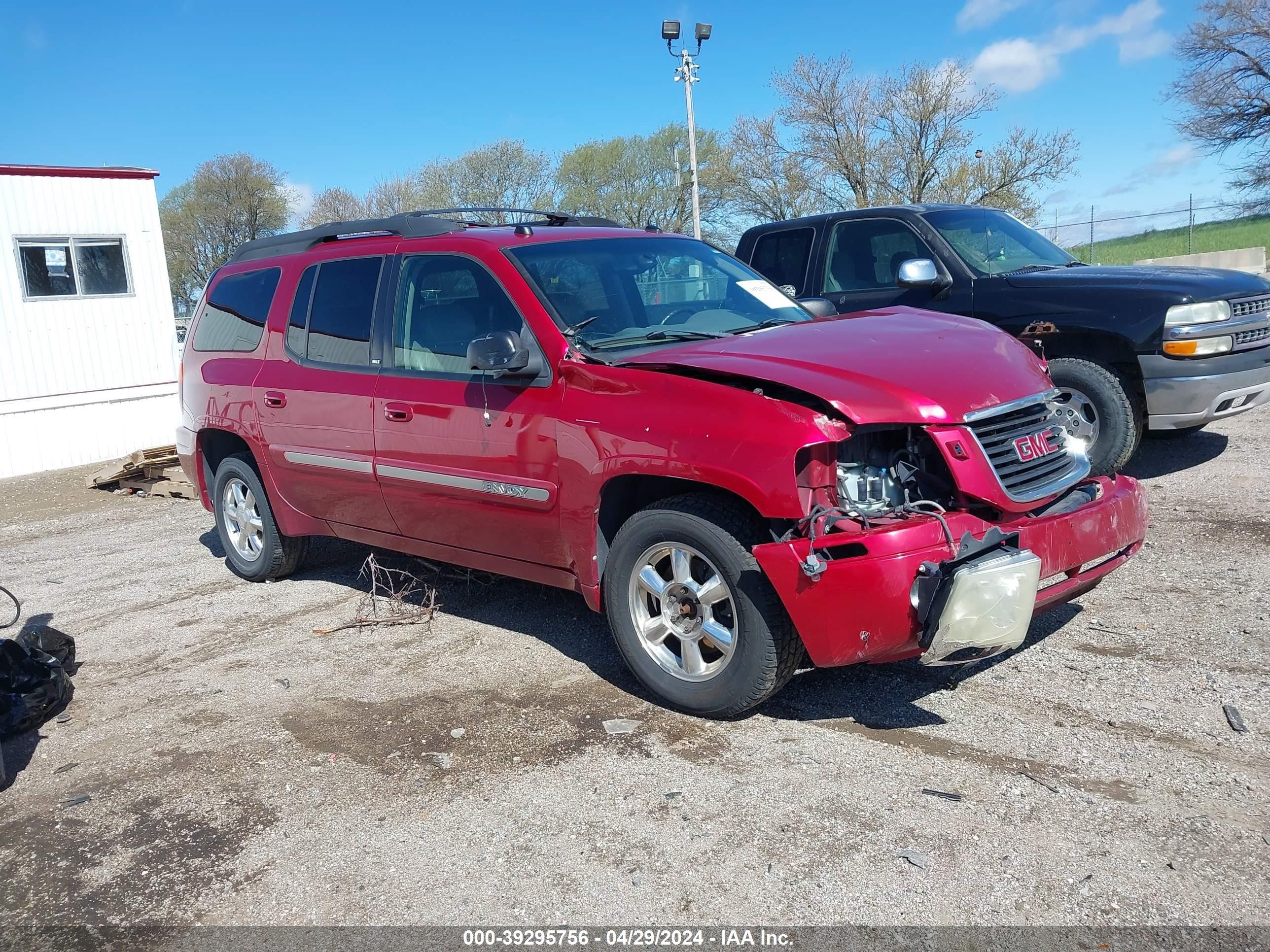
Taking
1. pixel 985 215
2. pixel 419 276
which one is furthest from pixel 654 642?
pixel 985 215

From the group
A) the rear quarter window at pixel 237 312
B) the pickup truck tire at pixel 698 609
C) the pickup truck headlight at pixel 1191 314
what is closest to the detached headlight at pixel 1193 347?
the pickup truck headlight at pixel 1191 314

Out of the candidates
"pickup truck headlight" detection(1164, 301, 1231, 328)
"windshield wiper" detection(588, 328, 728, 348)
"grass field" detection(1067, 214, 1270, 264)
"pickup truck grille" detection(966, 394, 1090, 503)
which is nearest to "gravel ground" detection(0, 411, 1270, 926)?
"pickup truck grille" detection(966, 394, 1090, 503)

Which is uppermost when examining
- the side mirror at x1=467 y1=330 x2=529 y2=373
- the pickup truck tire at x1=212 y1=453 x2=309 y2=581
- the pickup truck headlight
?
the side mirror at x1=467 y1=330 x2=529 y2=373

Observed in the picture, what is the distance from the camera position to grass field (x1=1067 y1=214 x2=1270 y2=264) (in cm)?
3120

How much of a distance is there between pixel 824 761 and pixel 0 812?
302 cm

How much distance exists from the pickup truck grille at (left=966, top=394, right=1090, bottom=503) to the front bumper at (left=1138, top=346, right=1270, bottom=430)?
3.02 metres

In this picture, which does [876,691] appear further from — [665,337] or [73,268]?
[73,268]

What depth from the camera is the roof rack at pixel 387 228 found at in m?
5.33

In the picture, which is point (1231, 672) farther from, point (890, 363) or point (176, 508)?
point (176, 508)

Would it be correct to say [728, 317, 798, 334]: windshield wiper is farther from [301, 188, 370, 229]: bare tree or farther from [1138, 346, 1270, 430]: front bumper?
[301, 188, 370, 229]: bare tree

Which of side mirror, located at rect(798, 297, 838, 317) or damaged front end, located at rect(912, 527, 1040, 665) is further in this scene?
side mirror, located at rect(798, 297, 838, 317)

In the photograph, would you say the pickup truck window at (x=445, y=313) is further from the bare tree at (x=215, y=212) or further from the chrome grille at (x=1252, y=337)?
the bare tree at (x=215, y=212)

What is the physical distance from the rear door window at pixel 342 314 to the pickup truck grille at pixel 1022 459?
302cm

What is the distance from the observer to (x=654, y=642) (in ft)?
13.6
